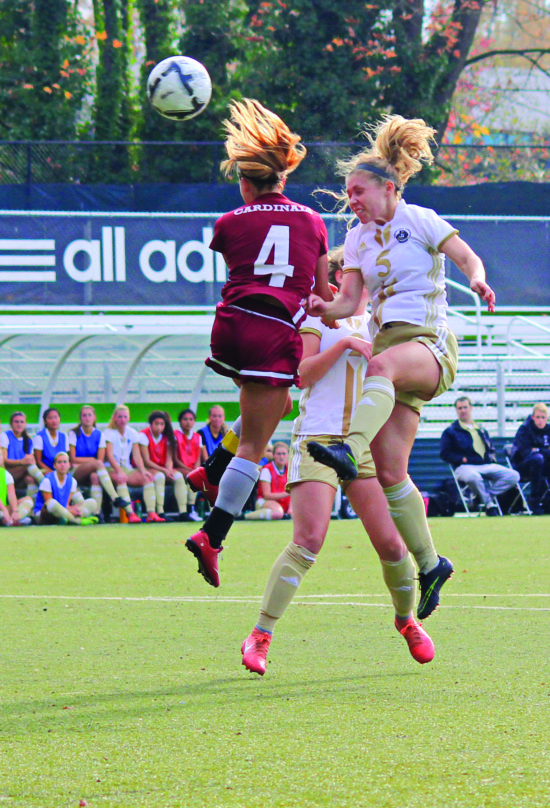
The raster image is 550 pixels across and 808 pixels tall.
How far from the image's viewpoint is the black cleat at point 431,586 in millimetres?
4863

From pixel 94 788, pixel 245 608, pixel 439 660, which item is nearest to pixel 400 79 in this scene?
pixel 245 608

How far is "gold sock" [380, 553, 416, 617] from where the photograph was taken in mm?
5219

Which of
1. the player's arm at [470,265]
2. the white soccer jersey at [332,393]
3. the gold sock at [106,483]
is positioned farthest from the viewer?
the gold sock at [106,483]

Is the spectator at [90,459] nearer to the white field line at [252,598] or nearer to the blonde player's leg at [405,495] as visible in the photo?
the white field line at [252,598]

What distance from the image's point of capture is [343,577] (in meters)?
8.71

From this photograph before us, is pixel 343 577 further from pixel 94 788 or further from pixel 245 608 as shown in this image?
pixel 94 788

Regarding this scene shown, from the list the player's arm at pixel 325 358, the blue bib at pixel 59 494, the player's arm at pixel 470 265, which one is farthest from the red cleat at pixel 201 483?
the blue bib at pixel 59 494

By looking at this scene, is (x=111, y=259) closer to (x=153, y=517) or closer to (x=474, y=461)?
(x=153, y=517)

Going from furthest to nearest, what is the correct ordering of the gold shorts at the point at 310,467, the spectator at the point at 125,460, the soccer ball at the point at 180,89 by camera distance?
1. the spectator at the point at 125,460
2. the soccer ball at the point at 180,89
3. the gold shorts at the point at 310,467

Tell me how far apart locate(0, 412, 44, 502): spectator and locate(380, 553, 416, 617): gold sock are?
9.87 m

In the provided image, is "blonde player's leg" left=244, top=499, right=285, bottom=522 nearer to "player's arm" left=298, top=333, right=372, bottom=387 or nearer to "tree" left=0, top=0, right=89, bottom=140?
"player's arm" left=298, top=333, right=372, bottom=387

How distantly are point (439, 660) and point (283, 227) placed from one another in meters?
1.95

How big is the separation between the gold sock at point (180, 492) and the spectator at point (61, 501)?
1.08 meters

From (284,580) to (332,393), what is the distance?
0.88 m
